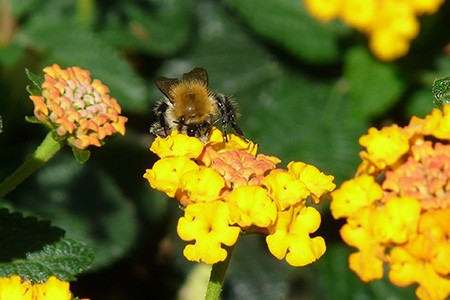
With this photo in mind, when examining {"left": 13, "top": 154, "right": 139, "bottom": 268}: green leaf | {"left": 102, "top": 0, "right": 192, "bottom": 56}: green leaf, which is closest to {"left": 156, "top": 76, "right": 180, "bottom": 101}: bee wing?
{"left": 13, "top": 154, "right": 139, "bottom": 268}: green leaf

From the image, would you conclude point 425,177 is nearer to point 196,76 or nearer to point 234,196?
point 234,196

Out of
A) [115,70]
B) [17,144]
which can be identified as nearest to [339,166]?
[115,70]

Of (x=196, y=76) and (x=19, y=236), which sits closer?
(x=19, y=236)

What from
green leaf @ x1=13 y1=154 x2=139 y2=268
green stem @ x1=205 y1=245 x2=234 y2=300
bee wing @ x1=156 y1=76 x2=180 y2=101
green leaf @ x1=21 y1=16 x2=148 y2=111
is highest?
green leaf @ x1=21 y1=16 x2=148 y2=111

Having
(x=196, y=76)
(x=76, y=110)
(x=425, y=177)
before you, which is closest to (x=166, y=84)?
(x=196, y=76)

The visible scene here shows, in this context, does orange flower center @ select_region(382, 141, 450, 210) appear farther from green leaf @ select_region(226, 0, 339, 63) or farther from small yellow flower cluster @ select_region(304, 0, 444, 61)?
green leaf @ select_region(226, 0, 339, 63)

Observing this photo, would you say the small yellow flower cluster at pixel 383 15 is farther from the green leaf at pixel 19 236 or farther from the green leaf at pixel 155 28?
the green leaf at pixel 19 236
